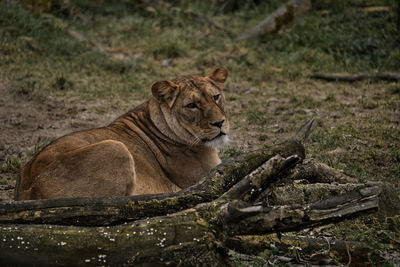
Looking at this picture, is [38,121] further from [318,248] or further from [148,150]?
[318,248]

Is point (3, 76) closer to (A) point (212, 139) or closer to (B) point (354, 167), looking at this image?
(A) point (212, 139)

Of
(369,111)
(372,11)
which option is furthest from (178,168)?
(372,11)

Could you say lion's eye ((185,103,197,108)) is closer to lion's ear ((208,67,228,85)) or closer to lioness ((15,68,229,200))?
lioness ((15,68,229,200))

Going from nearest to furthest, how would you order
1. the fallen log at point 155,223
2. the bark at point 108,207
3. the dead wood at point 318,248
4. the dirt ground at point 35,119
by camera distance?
1. the fallen log at point 155,223
2. the bark at point 108,207
3. the dead wood at point 318,248
4. the dirt ground at point 35,119

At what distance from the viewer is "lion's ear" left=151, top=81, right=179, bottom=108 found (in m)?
5.62

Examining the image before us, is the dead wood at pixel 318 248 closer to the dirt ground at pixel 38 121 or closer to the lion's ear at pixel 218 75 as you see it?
the lion's ear at pixel 218 75

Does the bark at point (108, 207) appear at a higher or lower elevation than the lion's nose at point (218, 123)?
higher

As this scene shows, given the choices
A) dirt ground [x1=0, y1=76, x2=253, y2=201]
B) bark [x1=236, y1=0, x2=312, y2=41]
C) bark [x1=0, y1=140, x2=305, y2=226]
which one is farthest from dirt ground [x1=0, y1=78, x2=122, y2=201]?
bark [x1=236, y1=0, x2=312, y2=41]

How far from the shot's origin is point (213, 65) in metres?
11.0

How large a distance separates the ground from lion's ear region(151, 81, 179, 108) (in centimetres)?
165

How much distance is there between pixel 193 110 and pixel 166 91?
353 millimetres

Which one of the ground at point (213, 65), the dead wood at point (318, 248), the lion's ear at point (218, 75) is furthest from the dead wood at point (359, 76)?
the dead wood at point (318, 248)

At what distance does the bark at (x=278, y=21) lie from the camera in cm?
1210

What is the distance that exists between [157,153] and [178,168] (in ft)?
0.86
